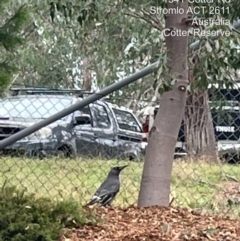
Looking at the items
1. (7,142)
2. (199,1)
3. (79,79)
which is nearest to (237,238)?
(199,1)

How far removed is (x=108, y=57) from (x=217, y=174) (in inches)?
101

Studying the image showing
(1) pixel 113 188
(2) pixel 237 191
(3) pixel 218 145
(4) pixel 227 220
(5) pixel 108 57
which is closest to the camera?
(4) pixel 227 220

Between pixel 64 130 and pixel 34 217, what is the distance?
395 cm

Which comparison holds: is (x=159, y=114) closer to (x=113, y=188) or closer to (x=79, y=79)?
(x=113, y=188)

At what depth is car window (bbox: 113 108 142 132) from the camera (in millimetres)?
8812

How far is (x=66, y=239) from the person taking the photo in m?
3.28

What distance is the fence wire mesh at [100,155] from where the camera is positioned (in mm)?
5520

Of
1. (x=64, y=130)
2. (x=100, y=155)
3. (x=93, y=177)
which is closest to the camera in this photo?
(x=93, y=177)

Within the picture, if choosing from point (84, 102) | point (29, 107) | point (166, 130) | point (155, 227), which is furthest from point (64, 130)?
point (155, 227)

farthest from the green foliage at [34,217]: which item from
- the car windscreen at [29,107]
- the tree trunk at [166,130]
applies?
the car windscreen at [29,107]

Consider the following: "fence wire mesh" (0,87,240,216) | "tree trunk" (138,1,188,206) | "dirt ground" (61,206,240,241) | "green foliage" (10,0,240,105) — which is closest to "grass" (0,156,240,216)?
"fence wire mesh" (0,87,240,216)

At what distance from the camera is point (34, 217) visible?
11.1ft

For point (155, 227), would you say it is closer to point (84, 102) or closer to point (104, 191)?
point (104, 191)

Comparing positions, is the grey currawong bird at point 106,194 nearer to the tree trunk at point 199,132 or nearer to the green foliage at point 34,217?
the green foliage at point 34,217
